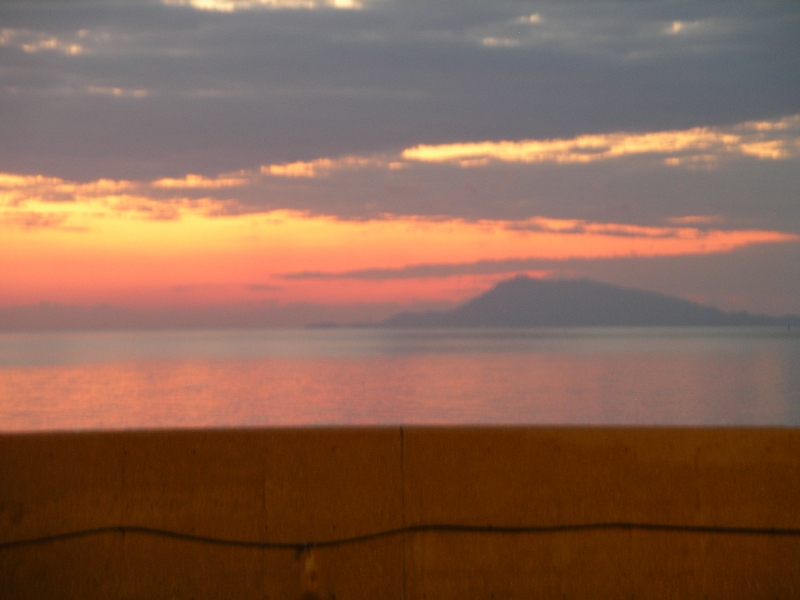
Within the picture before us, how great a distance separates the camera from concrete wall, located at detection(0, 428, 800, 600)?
5434 mm

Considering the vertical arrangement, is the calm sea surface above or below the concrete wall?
above

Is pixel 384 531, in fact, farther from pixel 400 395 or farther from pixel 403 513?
pixel 400 395

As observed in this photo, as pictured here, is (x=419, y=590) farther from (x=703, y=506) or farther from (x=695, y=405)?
(x=695, y=405)

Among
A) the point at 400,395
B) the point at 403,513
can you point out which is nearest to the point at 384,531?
the point at 403,513

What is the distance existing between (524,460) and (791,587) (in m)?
1.65

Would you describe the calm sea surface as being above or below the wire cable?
above

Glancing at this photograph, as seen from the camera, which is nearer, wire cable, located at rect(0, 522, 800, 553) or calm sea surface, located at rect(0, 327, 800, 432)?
wire cable, located at rect(0, 522, 800, 553)

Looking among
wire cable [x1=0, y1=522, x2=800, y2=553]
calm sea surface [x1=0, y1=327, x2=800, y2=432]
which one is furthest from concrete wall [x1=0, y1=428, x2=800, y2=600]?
calm sea surface [x1=0, y1=327, x2=800, y2=432]

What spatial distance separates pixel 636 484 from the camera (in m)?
5.55

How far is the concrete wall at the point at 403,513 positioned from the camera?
17.8 feet

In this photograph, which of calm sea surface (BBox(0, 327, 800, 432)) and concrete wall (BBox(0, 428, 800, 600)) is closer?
concrete wall (BBox(0, 428, 800, 600))

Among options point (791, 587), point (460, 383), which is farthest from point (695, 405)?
point (791, 587)

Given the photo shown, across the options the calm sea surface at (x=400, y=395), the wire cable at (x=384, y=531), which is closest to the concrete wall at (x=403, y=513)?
the wire cable at (x=384, y=531)

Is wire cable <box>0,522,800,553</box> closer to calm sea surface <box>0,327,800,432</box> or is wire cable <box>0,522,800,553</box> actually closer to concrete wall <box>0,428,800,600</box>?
concrete wall <box>0,428,800,600</box>
